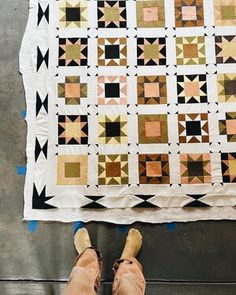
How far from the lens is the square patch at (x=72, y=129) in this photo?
5.46ft

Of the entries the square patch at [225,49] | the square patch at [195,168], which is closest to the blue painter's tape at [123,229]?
the square patch at [195,168]

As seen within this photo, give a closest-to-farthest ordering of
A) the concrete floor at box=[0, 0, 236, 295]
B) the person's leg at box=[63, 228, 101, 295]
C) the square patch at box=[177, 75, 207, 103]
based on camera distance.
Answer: the person's leg at box=[63, 228, 101, 295], the concrete floor at box=[0, 0, 236, 295], the square patch at box=[177, 75, 207, 103]

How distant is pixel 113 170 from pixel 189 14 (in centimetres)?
68

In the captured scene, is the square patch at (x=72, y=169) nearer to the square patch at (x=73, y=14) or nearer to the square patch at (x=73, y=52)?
the square patch at (x=73, y=52)

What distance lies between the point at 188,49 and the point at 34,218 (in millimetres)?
876

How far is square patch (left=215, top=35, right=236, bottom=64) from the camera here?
1.68m

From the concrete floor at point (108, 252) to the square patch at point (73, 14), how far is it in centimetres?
52

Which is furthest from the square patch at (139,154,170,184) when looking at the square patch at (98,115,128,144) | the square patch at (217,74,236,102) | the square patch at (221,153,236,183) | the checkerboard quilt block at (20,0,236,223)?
the square patch at (217,74,236,102)

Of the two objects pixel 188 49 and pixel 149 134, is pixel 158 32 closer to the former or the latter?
pixel 188 49

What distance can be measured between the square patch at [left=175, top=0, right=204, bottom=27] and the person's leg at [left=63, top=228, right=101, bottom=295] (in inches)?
35.0

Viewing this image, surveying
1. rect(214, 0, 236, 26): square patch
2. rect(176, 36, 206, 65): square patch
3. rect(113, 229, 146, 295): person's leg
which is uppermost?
rect(214, 0, 236, 26): square patch

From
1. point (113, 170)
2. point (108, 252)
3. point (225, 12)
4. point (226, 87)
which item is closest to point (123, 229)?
point (108, 252)

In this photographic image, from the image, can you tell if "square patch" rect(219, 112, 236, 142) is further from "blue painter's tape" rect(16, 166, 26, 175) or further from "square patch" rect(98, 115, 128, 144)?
"blue painter's tape" rect(16, 166, 26, 175)

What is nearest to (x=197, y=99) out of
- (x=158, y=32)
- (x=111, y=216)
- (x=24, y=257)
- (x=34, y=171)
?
(x=158, y=32)
